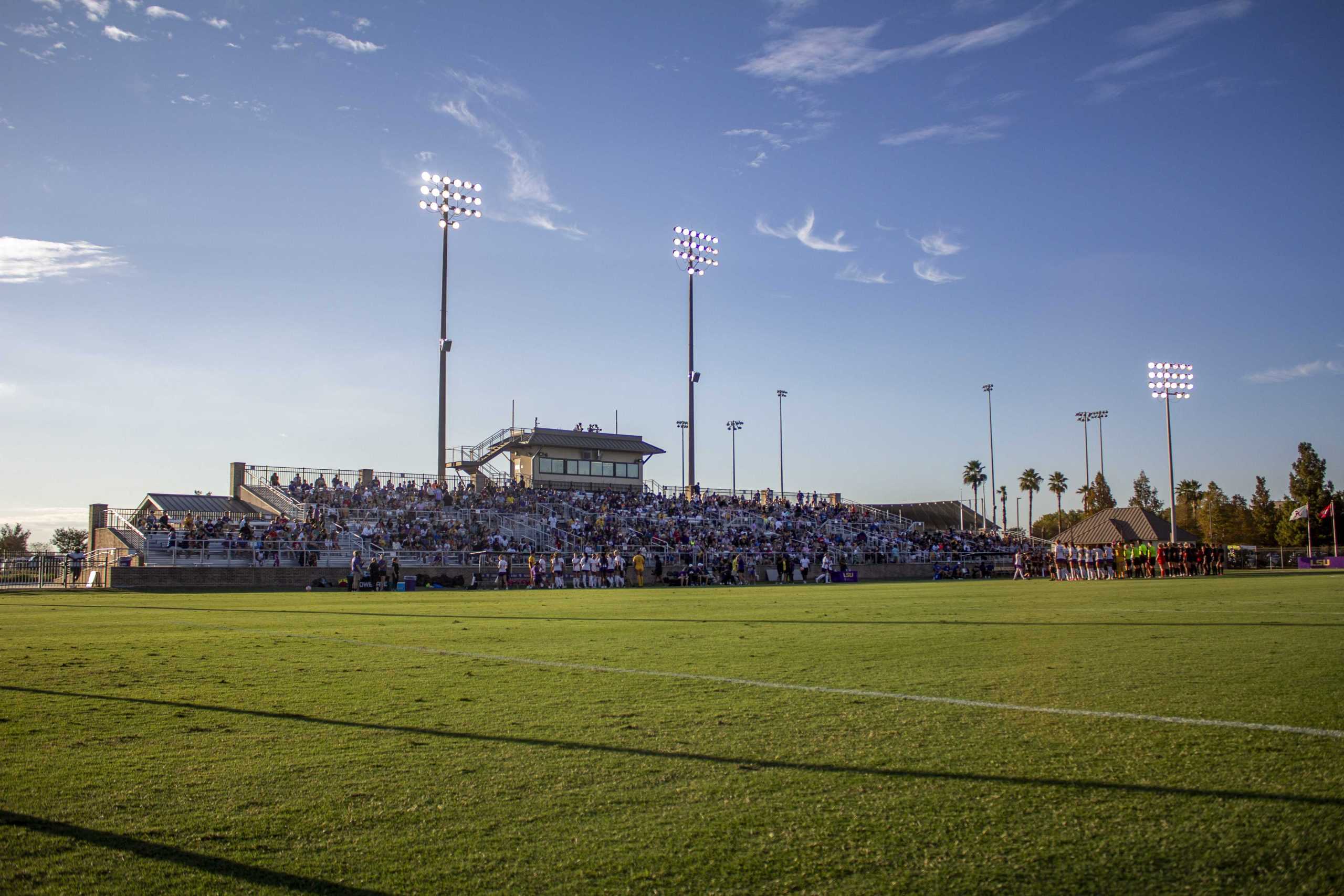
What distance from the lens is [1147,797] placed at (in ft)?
15.0

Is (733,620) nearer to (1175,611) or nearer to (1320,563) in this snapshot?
(1175,611)

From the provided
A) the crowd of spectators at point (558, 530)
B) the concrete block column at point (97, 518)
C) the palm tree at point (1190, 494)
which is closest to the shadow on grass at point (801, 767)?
the crowd of spectators at point (558, 530)

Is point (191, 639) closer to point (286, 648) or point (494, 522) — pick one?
point (286, 648)

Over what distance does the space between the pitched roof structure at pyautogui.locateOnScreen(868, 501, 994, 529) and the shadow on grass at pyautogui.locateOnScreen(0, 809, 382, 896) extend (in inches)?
3229

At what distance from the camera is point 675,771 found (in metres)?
5.26

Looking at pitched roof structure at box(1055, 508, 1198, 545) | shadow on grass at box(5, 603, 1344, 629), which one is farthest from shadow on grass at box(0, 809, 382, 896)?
pitched roof structure at box(1055, 508, 1198, 545)

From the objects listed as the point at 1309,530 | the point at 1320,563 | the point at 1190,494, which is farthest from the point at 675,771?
the point at 1190,494

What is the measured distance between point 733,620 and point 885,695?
29.9 ft

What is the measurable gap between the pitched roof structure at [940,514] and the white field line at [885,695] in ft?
248

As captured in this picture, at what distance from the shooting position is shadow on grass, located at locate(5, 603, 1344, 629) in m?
13.9

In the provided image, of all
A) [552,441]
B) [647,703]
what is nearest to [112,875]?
[647,703]

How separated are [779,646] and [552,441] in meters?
52.5

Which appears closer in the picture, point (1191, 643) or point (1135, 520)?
point (1191, 643)

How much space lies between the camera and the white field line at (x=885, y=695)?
6129mm
